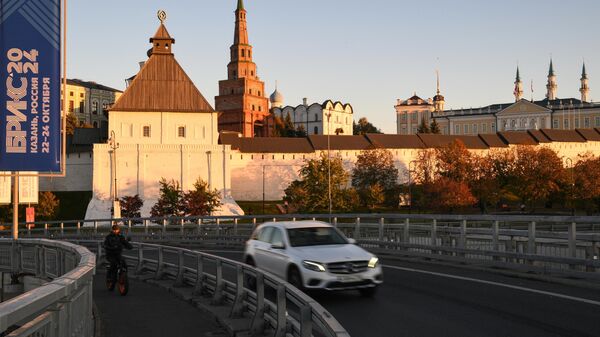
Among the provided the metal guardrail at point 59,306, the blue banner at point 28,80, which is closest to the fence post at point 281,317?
the metal guardrail at point 59,306

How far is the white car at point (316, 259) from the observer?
46.1ft

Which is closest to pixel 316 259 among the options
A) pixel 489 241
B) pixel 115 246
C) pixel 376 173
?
pixel 115 246

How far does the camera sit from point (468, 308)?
12.7 metres

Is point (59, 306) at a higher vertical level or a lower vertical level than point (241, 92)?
lower

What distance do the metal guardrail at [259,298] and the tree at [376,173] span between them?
87628 millimetres

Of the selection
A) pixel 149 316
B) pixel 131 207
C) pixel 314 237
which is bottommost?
pixel 131 207

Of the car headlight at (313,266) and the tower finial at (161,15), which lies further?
the tower finial at (161,15)

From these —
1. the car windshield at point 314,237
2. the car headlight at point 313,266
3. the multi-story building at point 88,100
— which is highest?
the multi-story building at point 88,100

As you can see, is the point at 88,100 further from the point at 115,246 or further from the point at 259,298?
the point at 259,298

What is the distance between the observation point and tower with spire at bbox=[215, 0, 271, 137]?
519ft

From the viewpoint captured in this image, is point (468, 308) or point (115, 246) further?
point (115, 246)

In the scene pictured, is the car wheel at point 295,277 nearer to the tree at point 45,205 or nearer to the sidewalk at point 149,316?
the sidewalk at point 149,316

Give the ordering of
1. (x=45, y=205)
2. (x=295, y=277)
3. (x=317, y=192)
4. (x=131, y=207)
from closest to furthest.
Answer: (x=295, y=277)
(x=131, y=207)
(x=45, y=205)
(x=317, y=192)

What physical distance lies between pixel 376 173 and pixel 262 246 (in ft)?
311
